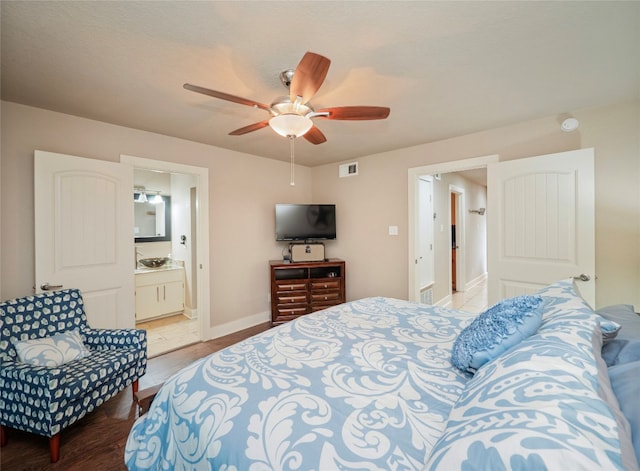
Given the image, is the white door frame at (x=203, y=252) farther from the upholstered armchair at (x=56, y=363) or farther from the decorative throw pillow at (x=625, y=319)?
the decorative throw pillow at (x=625, y=319)

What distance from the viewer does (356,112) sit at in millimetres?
1736

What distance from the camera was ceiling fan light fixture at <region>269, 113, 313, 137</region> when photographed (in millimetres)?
1646

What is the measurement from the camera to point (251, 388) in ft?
3.38

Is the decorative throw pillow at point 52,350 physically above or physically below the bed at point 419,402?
below

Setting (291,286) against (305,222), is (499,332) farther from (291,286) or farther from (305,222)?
(305,222)

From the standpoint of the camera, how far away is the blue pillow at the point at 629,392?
58cm

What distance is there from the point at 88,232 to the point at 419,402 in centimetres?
290

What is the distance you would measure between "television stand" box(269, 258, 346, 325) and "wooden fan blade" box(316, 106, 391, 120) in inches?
88.4

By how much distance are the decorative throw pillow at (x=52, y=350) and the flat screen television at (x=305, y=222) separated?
2.37 meters

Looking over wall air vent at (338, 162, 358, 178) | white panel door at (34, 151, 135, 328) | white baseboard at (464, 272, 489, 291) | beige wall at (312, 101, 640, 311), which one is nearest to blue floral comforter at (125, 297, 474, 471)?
white panel door at (34, 151, 135, 328)

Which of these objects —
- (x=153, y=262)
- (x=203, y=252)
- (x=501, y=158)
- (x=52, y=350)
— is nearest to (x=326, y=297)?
(x=203, y=252)

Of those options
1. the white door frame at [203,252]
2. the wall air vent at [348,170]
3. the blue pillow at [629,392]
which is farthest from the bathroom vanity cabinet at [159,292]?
the blue pillow at [629,392]

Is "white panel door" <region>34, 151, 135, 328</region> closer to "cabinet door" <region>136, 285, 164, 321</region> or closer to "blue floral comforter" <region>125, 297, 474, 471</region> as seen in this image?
"cabinet door" <region>136, 285, 164, 321</region>

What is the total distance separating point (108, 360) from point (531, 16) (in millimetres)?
3214
